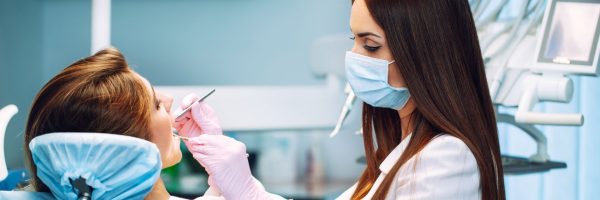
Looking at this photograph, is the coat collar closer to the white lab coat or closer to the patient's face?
the white lab coat

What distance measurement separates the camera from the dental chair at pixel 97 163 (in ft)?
4.02

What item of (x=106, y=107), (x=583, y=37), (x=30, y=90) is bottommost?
(x=30, y=90)

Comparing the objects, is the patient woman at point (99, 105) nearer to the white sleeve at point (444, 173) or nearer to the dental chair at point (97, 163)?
the dental chair at point (97, 163)

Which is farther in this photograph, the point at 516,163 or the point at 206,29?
the point at 206,29

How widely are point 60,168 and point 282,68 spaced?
8.23 feet

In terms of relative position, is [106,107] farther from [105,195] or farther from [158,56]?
[158,56]

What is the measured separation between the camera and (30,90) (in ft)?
10.00

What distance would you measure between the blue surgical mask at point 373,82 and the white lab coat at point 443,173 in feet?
0.38

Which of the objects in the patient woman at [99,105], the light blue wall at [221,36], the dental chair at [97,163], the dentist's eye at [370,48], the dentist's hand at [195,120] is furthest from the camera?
the light blue wall at [221,36]

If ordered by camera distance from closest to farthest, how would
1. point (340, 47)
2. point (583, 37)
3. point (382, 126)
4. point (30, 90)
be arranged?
1. point (382, 126)
2. point (583, 37)
3. point (340, 47)
4. point (30, 90)

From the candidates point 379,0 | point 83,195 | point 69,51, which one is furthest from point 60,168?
point 69,51

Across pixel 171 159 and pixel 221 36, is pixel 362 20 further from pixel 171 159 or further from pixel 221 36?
pixel 221 36

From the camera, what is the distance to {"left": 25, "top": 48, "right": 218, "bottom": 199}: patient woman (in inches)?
52.2

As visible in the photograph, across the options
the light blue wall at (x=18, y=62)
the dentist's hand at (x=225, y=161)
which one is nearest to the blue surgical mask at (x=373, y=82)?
the dentist's hand at (x=225, y=161)
